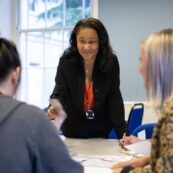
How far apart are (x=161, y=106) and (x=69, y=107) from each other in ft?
3.56

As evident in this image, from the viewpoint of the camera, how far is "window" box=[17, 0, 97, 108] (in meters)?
5.03

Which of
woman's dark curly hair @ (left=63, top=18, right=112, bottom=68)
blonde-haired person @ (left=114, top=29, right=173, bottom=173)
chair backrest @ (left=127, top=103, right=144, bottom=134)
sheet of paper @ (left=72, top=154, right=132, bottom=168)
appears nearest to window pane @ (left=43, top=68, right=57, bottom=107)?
chair backrest @ (left=127, top=103, right=144, bottom=134)

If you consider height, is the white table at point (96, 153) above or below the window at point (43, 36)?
below

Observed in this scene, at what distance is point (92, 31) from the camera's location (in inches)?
86.8

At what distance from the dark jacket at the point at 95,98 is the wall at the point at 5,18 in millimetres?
3006

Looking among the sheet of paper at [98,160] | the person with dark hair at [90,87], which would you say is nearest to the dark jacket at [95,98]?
the person with dark hair at [90,87]

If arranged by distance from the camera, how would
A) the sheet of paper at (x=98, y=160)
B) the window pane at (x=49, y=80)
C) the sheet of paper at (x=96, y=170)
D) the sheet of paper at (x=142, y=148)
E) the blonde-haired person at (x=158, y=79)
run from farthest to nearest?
the window pane at (x=49, y=80), the sheet of paper at (x=142, y=148), the sheet of paper at (x=98, y=160), the sheet of paper at (x=96, y=170), the blonde-haired person at (x=158, y=79)

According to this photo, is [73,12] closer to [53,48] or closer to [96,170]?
[53,48]

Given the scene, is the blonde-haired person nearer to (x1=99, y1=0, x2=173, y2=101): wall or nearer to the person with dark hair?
the person with dark hair

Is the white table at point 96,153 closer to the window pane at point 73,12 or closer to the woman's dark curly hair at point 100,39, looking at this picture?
the woman's dark curly hair at point 100,39

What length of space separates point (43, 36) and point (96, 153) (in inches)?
144

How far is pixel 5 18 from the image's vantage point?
5.09 m

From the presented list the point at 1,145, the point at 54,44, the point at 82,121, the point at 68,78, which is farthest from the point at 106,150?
the point at 54,44

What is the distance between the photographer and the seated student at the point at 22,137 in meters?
0.95
